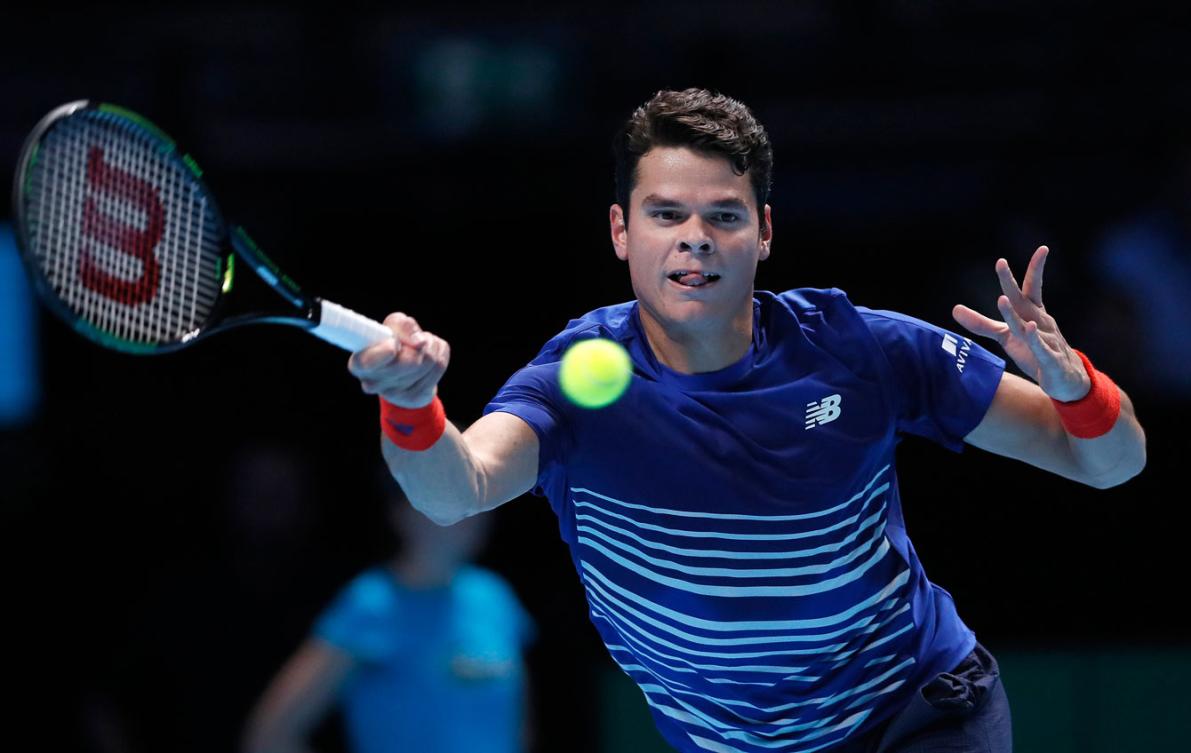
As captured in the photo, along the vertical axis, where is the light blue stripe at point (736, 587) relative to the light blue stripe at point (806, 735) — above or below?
above

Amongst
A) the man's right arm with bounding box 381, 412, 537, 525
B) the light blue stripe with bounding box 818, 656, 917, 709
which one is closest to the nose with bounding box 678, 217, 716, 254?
the man's right arm with bounding box 381, 412, 537, 525

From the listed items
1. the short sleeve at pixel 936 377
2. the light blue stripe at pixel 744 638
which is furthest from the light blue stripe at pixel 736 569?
the short sleeve at pixel 936 377

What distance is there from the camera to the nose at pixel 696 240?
3.48 m

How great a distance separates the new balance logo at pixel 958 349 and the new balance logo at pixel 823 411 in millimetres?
280

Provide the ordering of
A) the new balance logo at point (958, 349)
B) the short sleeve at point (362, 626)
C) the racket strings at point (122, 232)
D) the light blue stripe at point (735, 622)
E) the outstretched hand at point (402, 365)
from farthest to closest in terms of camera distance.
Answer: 1. the short sleeve at point (362, 626)
2. the new balance logo at point (958, 349)
3. the light blue stripe at point (735, 622)
4. the racket strings at point (122, 232)
5. the outstretched hand at point (402, 365)

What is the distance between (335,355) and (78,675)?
1648mm

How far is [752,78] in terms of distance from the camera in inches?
288

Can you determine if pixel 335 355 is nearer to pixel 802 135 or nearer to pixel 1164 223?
pixel 802 135

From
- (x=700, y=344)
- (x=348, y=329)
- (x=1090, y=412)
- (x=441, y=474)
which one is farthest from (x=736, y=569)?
(x=348, y=329)

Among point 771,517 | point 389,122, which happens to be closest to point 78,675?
point 389,122

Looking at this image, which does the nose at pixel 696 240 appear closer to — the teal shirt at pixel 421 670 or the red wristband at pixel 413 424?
the red wristband at pixel 413 424

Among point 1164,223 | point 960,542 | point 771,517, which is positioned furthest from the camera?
point 1164,223

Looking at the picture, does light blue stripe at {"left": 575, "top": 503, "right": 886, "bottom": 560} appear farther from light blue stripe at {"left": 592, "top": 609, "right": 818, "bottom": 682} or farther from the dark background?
the dark background

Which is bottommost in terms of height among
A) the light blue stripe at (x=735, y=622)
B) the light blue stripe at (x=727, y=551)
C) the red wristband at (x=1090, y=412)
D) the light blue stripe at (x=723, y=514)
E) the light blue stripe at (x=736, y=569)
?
the light blue stripe at (x=735, y=622)
